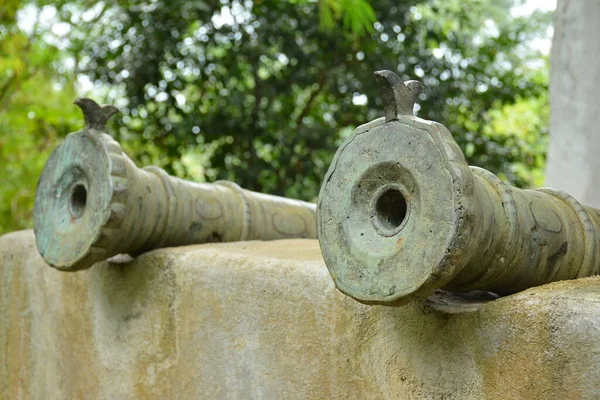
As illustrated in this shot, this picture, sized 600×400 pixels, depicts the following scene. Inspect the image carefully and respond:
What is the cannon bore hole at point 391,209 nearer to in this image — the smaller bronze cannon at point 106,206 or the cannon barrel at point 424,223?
the cannon barrel at point 424,223

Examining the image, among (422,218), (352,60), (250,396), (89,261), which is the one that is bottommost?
(250,396)

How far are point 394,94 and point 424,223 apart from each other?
29 centimetres

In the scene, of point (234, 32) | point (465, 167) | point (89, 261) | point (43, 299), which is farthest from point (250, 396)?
point (234, 32)

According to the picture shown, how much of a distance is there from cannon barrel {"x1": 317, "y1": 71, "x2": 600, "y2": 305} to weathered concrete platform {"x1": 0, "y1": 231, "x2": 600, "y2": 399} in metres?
0.12

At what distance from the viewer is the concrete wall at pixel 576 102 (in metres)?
4.11

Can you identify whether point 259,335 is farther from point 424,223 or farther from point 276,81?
point 276,81

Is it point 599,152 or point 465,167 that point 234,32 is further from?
point 465,167

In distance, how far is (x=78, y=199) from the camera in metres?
2.76

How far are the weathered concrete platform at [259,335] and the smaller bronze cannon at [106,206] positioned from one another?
15 cm

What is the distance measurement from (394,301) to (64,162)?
1.46m

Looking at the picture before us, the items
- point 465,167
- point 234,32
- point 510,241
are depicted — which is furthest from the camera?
point 234,32

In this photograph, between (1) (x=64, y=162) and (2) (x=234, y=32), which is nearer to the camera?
(1) (x=64, y=162)

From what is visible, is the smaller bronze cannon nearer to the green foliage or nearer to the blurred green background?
the blurred green background

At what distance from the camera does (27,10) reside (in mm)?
8242
